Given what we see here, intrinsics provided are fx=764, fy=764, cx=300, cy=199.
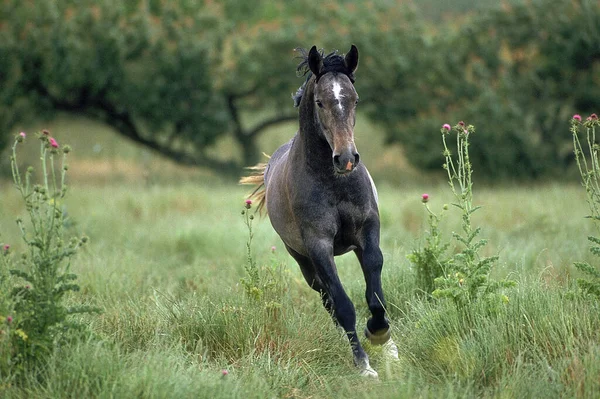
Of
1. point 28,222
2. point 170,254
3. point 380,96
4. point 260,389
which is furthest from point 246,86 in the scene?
point 260,389

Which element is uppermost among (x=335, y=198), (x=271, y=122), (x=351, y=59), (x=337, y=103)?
(x=271, y=122)

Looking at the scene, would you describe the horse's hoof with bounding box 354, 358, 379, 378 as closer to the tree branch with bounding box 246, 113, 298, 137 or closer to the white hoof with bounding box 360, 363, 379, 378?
the white hoof with bounding box 360, 363, 379, 378

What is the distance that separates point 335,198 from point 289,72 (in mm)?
15632

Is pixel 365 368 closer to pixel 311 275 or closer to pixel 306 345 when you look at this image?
pixel 306 345

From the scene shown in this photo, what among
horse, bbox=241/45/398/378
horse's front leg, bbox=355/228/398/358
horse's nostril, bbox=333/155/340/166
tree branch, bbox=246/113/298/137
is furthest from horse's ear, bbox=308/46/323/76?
tree branch, bbox=246/113/298/137

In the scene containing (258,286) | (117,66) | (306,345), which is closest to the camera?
(306,345)

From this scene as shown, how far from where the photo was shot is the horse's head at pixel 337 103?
4.54m

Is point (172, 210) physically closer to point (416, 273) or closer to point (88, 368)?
point (416, 273)

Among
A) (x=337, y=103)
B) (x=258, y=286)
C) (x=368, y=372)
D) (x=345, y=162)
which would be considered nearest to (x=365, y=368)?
(x=368, y=372)

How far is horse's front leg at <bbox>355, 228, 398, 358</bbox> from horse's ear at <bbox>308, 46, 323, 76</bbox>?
1.11m

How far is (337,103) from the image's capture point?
4742 millimetres

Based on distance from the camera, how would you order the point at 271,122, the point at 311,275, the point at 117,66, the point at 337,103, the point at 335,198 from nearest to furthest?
1. the point at 337,103
2. the point at 335,198
3. the point at 311,275
4. the point at 117,66
5. the point at 271,122

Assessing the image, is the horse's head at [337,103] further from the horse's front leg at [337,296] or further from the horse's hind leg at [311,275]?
the horse's hind leg at [311,275]

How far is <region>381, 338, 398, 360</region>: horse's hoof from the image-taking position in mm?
4808
